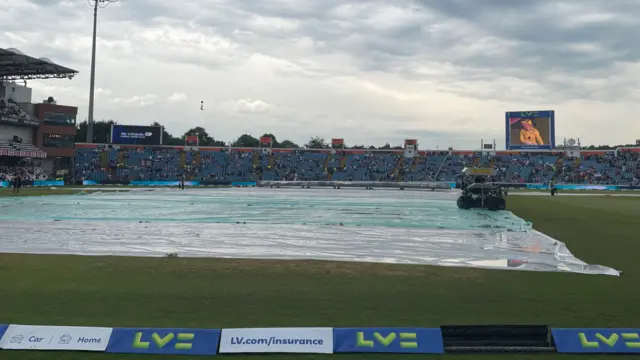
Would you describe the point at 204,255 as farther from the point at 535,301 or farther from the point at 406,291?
the point at 535,301

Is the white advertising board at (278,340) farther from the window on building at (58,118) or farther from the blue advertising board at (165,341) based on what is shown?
the window on building at (58,118)

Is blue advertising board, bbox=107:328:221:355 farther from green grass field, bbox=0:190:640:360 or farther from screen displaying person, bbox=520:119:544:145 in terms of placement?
screen displaying person, bbox=520:119:544:145

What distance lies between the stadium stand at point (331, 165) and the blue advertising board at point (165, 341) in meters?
72.2

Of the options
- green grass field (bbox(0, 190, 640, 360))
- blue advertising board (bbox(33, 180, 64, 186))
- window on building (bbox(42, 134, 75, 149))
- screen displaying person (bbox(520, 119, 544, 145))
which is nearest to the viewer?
green grass field (bbox(0, 190, 640, 360))

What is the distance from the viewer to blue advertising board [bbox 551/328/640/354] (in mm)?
5156

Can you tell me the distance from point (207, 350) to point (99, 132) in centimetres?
12068

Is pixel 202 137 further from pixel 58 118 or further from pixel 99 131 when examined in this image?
pixel 58 118

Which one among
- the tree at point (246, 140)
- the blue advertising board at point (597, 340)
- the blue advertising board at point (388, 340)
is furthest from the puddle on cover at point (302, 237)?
the tree at point (246, 140)

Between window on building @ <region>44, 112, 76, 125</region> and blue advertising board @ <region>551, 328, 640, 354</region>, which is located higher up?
window on building @ <region>44, 112, 76, 125</region>

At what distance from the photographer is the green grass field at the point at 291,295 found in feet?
20.0

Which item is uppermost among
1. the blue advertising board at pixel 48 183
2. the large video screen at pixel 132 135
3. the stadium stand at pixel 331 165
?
the large video screen at pixel 132 135

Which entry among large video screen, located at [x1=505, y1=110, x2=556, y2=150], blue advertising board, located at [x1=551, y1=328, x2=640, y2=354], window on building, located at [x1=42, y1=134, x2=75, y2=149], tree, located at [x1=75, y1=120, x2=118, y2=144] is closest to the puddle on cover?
blue advertising board, located at [x1=551, y1=328, x2=640, y2=354]

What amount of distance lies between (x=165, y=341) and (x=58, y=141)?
74.5 metres

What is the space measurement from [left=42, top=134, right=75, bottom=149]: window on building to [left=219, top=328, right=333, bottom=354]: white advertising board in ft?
242
